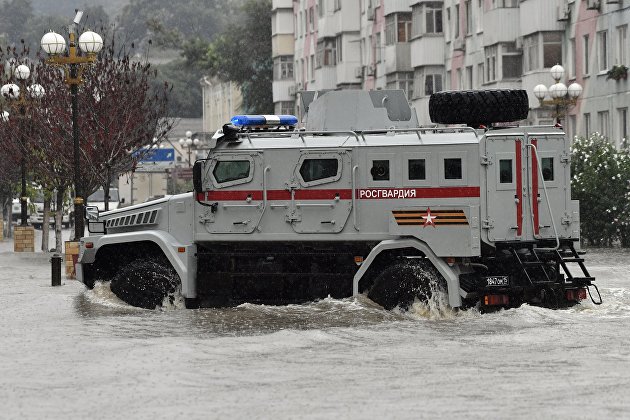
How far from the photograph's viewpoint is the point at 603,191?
44.7m

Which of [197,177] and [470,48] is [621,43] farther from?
[197,177]

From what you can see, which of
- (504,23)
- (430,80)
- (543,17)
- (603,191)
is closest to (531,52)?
(543,17)

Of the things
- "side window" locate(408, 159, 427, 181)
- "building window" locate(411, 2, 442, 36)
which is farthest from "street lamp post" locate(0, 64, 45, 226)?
"side window" locate(408, 159, 427, 181)

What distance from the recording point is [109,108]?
4706 centimetres

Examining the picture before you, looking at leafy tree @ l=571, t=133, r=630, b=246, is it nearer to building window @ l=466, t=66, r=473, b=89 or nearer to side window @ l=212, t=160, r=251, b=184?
building window @ l=466, t=66, r=473, b=89

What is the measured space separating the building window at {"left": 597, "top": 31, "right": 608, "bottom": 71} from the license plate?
32.6m

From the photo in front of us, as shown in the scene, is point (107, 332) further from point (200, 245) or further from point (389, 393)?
point (389, 393)

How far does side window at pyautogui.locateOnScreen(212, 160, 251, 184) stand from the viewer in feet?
73.0

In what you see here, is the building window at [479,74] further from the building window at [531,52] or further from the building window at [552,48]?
A: the building window at [552,48]

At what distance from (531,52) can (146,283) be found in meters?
35.9

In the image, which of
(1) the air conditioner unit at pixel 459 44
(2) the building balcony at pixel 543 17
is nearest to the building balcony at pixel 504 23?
(2) the building balcony at pixel 543 17

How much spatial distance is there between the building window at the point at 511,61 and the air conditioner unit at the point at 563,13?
3.99m

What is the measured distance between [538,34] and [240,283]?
117 feet

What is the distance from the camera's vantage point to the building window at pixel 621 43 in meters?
51.1
